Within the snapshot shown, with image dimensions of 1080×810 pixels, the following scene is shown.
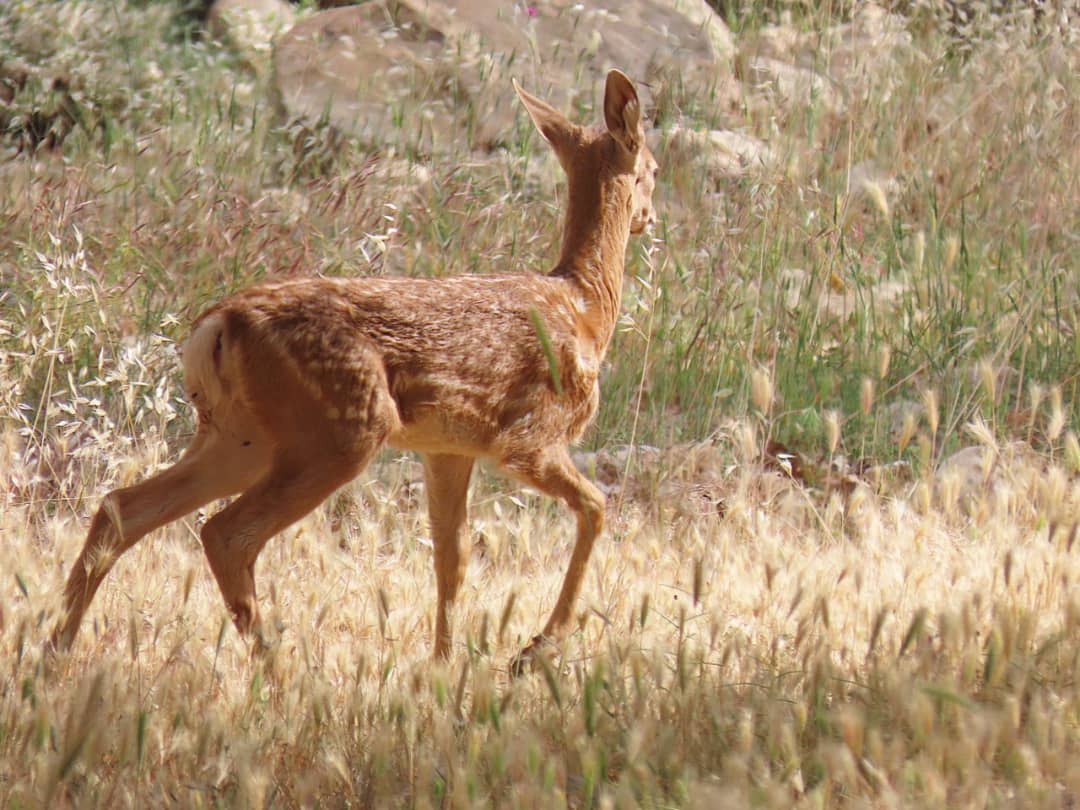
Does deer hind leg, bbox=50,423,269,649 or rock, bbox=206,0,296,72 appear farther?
rock, bbox=206,0,296,72

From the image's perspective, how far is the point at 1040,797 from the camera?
9.52ft

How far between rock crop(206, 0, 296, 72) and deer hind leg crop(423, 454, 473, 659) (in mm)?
5795

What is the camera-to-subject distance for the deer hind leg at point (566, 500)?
454 cm

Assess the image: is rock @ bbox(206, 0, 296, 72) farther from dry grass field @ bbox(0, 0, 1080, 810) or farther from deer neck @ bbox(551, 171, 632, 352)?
deer neck @ bbox(551, 171, 632, 352)

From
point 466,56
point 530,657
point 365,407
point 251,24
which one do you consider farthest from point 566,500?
point 251,24

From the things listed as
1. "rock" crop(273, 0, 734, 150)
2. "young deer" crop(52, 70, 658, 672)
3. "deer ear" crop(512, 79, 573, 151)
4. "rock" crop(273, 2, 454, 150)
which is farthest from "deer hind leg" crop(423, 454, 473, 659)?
"rock" crop(273, 2, 454, 150)

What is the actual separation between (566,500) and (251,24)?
7.01 metres

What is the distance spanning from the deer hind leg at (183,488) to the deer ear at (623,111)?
1644 mm

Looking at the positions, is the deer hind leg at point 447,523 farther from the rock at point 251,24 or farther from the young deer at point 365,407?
the rock at point 251,24

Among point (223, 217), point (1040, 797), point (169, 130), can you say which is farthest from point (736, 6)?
point (1040, 797)

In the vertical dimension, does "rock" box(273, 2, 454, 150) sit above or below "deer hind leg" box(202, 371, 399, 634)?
above

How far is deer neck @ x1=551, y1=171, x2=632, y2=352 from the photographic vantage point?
5117 millimetres

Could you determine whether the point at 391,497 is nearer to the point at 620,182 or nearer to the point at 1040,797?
the point at 620,182

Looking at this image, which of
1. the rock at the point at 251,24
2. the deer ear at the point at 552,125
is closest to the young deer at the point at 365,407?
the deer ear at the point at 552,125
